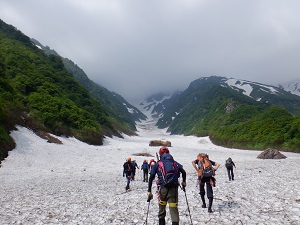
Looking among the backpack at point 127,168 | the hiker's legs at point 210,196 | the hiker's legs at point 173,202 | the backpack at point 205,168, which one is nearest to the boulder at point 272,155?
the backpack at point 127,168

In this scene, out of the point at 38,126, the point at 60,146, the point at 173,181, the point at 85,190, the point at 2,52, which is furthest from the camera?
the point at 2,52

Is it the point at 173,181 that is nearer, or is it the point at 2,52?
the point at 173,181

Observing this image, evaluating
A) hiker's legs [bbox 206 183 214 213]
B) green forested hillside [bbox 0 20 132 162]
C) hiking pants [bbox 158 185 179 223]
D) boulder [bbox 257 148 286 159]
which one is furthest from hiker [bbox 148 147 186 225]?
boulder [bbox 257 148 286 159]

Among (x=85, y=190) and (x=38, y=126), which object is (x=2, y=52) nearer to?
(x=38, y=126)

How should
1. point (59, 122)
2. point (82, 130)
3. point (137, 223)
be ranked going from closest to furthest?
1. point (137, 223)
2. point (59, 122)
3. point (82, 130)

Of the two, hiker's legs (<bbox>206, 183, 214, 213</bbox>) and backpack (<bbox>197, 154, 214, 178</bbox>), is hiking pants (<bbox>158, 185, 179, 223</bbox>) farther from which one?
backpack (<bbox>197, 154, 214, 178</bbox>)

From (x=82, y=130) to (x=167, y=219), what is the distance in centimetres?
6363

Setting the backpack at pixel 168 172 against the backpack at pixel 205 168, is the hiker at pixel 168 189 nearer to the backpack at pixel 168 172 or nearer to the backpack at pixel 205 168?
the backpack at pixel 168 172

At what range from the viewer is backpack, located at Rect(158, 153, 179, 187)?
966 cm

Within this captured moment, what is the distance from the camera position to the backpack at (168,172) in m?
9.66

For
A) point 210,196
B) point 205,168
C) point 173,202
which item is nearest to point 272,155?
point 205,168

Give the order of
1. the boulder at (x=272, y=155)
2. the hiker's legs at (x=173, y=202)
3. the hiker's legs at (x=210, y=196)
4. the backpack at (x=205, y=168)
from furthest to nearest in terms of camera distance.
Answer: the boulder at (x=272, y=155) < the backpack at (x=205, y=168) < the hiker's legs at (x=210, y=196) < the hiker's legs at (x=173, y=202)

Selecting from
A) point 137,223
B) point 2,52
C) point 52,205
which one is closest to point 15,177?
point 52,205

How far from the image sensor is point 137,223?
1131 centimetres
